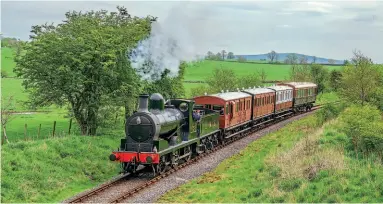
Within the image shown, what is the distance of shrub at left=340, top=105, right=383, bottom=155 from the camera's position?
18406mm

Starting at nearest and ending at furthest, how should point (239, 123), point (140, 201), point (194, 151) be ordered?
point (140, 201), point (194, 151), point (239, 123)

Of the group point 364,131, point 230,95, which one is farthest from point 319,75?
point 364,131

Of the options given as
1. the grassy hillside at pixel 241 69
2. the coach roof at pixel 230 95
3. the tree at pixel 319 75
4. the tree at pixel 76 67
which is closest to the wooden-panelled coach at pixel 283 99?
the coach roof at pixel 230 95

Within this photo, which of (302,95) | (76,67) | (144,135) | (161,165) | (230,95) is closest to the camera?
(144,135)

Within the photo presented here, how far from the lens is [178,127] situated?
22734 mm

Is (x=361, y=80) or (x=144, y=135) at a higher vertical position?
(x=361, y=80)

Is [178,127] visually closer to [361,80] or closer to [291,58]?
[361,80]

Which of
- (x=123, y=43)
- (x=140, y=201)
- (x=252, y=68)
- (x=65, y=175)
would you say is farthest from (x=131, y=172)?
(x=252, y=68)

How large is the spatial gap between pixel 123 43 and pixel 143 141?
33.4 feet

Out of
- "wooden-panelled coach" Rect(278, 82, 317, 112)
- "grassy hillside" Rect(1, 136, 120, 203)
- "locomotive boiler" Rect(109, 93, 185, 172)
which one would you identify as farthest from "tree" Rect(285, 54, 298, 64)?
"locomotive boiler" Rect(109, 93, 185, 172)

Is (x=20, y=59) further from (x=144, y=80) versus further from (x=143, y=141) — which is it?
(x=143, y=141)

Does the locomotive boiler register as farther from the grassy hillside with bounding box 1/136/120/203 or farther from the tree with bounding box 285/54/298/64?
the tree with bounding box 285/54/298/64

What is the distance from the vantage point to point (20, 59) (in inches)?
1049

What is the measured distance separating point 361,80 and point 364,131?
15582 millimetres
